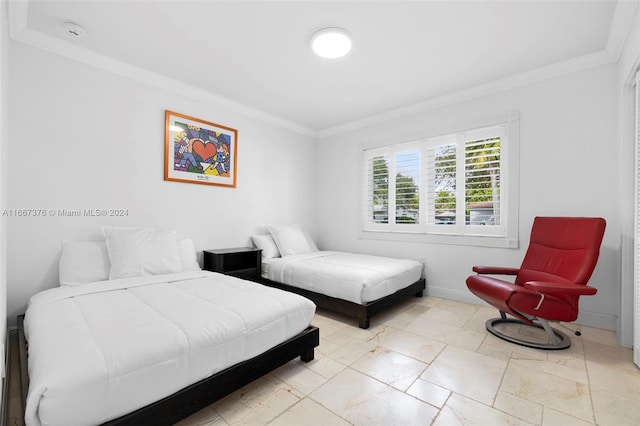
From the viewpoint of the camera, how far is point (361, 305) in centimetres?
285

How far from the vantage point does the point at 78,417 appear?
3.63 ft

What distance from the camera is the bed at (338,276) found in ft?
9.52

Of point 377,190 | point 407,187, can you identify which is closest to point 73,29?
point 377,190

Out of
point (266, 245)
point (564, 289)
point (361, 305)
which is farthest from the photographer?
point (266, 245)

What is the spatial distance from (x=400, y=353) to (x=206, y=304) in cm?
156

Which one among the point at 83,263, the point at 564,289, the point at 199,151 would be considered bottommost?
the point at 564,289

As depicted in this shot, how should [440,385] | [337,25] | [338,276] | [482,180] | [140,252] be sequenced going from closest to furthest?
1. [440,385]
2. [337,25]
3. [140,252]
4. [338,276]
5. [482,180]

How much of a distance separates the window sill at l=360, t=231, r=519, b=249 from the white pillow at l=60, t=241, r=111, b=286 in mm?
3357

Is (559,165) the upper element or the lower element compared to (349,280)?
upper

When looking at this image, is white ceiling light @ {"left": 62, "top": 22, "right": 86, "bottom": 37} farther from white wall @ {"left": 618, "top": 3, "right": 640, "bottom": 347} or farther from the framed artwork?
white wall @ {"left": 618, "top": 3, "right": 640, "bottom": 347}

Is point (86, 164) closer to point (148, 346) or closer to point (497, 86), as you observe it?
point (148, 346)

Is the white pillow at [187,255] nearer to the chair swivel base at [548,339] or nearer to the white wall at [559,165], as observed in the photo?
the white wall at [559,165]

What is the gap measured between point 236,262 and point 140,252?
127cm

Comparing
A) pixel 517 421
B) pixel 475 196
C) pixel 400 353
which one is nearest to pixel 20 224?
pixel 400 353
